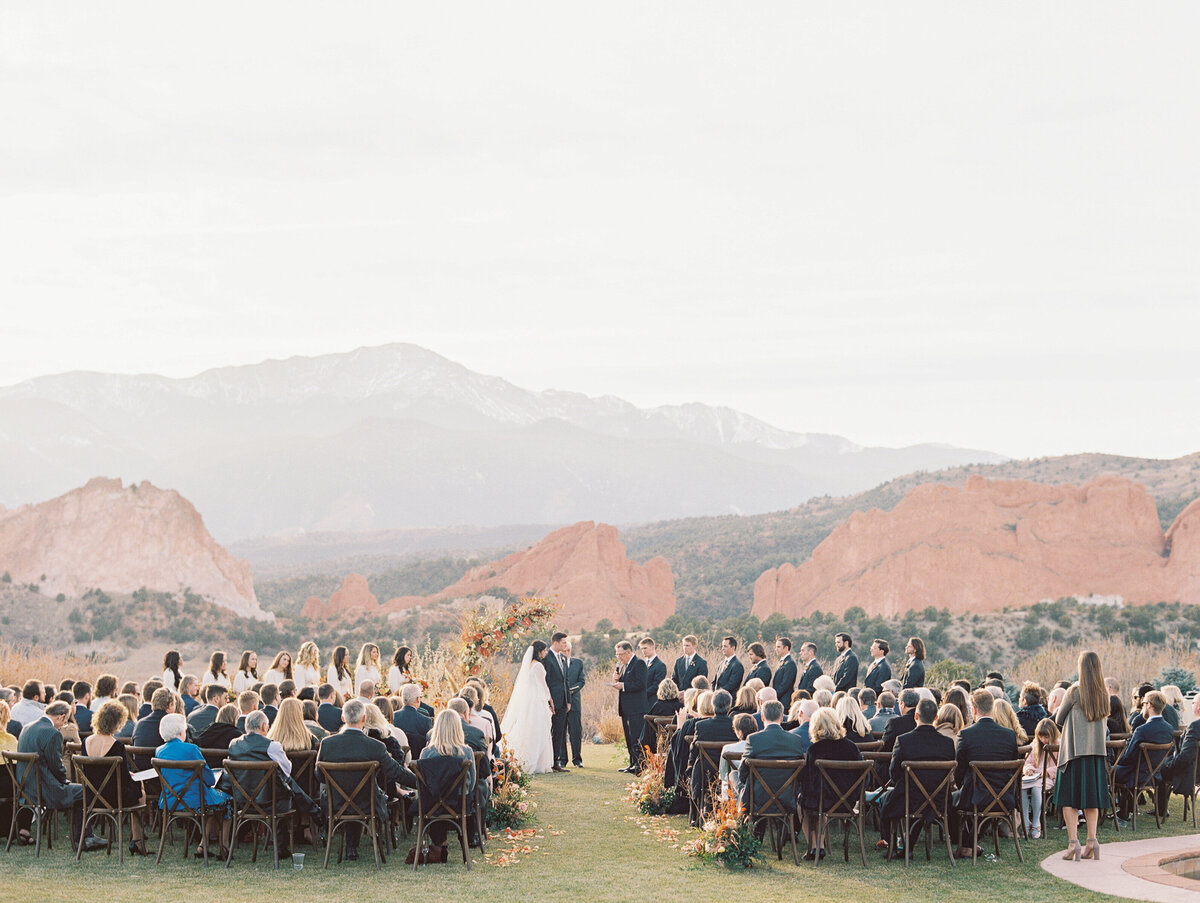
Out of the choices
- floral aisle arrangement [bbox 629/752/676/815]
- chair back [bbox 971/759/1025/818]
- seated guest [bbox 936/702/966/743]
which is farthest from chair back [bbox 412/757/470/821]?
chair back [bbox 971/759/1025/818]

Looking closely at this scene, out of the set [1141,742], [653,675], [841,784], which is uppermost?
[653,675]

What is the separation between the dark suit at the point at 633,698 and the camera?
1545 cm

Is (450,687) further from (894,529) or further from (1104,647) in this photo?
(894,529)

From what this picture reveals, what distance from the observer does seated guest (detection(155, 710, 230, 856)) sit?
9.16m

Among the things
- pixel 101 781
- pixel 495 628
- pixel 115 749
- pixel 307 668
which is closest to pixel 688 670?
pixel 495 628

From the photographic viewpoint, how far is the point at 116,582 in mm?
47000

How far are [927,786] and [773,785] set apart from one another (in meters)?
1.27

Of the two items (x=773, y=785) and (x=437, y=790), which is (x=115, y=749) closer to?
(x=437, y=790)

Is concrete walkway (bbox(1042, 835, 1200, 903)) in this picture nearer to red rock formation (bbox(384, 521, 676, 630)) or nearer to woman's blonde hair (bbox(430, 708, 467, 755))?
woman's blonde hair (bbox(430, 708, 467, 755))

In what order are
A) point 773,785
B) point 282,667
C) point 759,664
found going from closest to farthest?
point 773,785
point 282,667
point 759,664

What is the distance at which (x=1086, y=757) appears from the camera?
923 cm

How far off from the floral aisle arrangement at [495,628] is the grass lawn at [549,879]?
603cm

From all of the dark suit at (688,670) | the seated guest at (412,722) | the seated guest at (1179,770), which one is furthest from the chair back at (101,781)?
the seated guest at (1179,770)

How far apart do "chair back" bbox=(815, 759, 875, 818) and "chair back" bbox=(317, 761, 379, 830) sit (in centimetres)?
367
